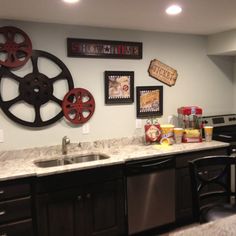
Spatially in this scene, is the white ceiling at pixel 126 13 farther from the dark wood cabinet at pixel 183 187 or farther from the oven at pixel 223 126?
the dark wood cabinet at pixel 183 187

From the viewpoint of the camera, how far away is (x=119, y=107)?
343 cm

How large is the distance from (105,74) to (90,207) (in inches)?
58.7

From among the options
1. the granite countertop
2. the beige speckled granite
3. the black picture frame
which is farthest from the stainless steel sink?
the beige speckled granite

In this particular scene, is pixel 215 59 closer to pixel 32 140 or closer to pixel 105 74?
pixel 105 74

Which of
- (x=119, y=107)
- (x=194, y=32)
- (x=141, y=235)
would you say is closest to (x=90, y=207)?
(x=141, y=235)

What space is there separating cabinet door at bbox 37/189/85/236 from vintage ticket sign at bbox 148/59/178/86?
1826mm

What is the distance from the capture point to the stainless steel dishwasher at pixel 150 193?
2.85 meters

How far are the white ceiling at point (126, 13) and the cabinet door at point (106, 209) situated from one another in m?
1.62

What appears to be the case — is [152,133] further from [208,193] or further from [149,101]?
[208,193]

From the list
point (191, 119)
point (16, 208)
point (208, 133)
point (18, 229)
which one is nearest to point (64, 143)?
point (16, 208)

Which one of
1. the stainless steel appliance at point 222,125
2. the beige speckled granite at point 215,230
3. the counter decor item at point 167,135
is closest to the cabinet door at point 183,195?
the counter decor item at point 167,135

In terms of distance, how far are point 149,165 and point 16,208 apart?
1.33 metres

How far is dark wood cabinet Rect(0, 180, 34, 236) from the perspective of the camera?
90.5 inches

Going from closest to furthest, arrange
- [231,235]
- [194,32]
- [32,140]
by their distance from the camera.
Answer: [231,235], [32,140], [194,32]
